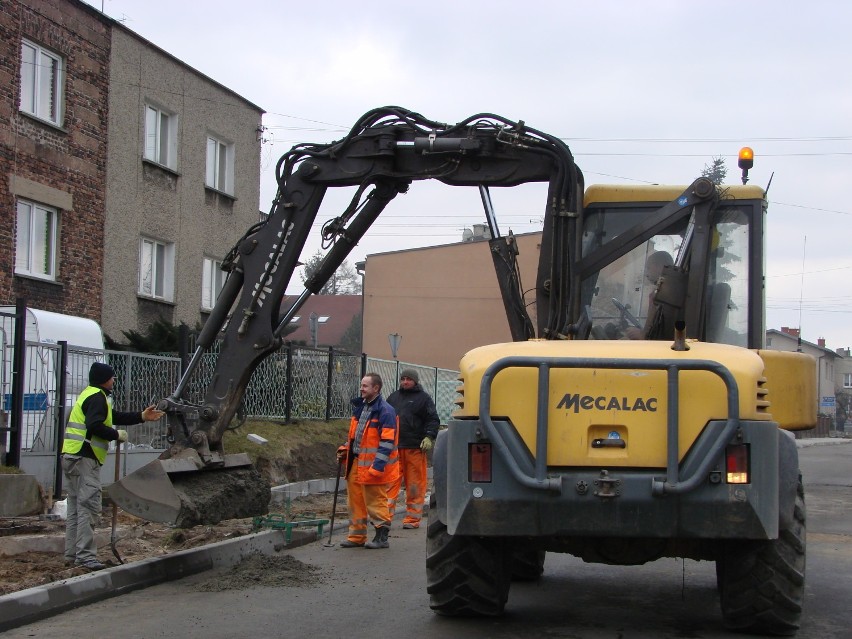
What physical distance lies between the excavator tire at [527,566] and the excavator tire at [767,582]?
2.26 metres

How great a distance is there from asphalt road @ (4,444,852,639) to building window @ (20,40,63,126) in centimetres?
1180

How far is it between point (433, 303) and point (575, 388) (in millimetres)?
42388

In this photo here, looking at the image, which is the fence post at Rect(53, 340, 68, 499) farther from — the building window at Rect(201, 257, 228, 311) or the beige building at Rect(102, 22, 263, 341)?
the building window at Rect(201, 257, 228, 311)

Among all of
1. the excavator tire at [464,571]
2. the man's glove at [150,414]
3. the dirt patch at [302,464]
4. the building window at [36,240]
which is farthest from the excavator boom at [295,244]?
the building window at [36,240]

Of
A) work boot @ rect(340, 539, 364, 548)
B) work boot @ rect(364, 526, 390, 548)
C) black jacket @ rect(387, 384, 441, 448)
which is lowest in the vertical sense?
work boot @ rect(340, 539, 364, 548)

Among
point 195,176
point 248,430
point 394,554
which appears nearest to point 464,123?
point 394,554

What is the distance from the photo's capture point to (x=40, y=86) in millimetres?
19906

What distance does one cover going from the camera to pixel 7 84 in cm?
1892

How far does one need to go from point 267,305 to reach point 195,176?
15168 mm

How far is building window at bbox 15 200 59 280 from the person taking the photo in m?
19.4

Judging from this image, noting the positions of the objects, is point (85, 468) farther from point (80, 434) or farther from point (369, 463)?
point (369, 463)

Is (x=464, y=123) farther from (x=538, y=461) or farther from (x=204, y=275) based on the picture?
(x=204, y=275)

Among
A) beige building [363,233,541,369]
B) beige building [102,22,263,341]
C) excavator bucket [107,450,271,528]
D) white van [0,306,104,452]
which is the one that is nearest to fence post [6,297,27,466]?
white van [0,306,104,452]

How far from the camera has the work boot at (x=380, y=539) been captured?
11812 mm
